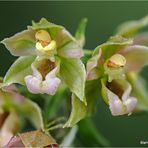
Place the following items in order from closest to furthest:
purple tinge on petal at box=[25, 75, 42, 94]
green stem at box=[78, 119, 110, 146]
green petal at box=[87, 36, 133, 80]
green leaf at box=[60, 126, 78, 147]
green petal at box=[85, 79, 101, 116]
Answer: purple tinge on petal at box=[25, 75, 42, 94], green petal at box=[87, 36, 133, 80], green petal at box=[85, 79, 101, 116], green leaf at box=[60, 126, 78, 147], green stem at box=[78, 119, 110, 146]

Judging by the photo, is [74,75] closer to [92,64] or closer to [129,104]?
[92,64]

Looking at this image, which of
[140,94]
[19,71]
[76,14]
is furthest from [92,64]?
[76,14]

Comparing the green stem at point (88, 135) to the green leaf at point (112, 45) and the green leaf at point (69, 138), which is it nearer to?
the green leaf at point (69, 138)

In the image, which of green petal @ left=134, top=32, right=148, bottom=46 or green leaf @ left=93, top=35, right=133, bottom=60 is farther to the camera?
green petal @ left=134, top=32, right=148, bottom=46

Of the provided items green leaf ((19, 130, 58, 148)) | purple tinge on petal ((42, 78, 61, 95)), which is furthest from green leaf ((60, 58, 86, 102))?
green leaf ((19, 130, 58, 148))

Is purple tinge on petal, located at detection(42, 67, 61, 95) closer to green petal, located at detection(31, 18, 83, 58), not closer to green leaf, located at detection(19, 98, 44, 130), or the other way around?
green petal, located at detection(31, 18, 83, 58)

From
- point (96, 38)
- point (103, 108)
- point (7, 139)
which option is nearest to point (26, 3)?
point (96, 38)

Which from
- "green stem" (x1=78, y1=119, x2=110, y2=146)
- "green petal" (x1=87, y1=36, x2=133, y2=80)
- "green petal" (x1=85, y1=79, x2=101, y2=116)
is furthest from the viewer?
"green stem" (x1=78, y1=119, x2=110, y2=146)

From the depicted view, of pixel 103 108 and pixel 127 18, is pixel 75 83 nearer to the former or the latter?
pixel 103 108
